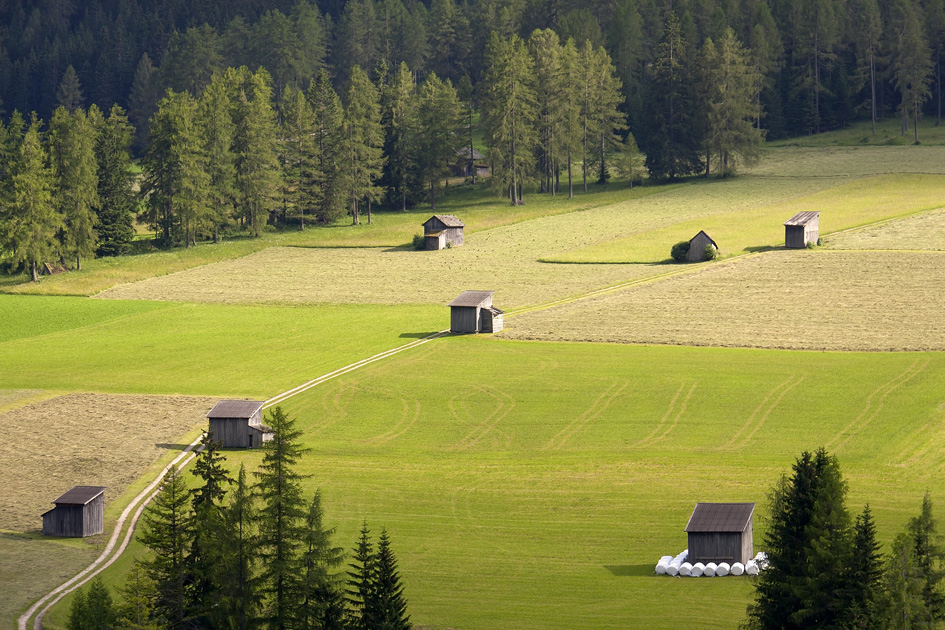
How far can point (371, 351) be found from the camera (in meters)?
83.5

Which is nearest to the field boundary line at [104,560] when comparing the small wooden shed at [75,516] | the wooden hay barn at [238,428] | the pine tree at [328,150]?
the small wooden shed at [75,516]

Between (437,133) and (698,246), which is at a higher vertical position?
(437,133)

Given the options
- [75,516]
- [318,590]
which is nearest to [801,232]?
[75,516]

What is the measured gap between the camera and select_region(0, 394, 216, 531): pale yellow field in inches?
2304

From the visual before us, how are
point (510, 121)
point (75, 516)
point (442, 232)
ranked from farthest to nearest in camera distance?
point (510, 121), point (442, 232), point (75, 516)

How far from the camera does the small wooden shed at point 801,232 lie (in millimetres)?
108188

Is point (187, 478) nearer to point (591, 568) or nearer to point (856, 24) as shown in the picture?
point (591, 568)

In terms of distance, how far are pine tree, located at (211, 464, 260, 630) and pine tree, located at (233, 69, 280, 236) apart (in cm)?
10425

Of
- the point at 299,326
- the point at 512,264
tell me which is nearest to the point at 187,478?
the point at 299,326

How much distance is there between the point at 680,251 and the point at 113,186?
65.3 m

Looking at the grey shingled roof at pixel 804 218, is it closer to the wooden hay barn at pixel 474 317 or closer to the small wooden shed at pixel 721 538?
the wooden hay barn at pixel 474 317

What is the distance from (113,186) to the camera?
14112cm

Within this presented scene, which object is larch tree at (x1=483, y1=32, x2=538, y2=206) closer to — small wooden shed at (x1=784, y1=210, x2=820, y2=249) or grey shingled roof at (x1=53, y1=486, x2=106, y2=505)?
small wooden shed at (x1=784, y1=210, x2=820, y2=249)

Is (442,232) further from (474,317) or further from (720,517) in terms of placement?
(720,517)
